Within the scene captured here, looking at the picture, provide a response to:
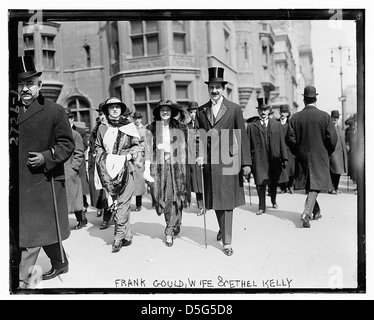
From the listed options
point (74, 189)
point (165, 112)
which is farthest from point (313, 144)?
point (74, 189)

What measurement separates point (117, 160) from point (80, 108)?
6.53 feet

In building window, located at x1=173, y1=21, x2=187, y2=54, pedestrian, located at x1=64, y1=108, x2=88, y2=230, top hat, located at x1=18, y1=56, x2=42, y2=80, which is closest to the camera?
top hat, located at x1=18, y1=56, x2=42, y2=80

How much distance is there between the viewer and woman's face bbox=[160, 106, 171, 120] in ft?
15.7

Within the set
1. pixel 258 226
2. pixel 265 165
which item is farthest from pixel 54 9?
pixel 265 165

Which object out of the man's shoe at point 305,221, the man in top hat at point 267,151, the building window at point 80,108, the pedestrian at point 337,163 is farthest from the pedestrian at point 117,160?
the pedestrian at point 337,163

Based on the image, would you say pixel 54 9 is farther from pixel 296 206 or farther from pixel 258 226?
pixel 296 206

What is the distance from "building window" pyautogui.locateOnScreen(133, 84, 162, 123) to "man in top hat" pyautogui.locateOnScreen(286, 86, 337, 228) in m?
3.28

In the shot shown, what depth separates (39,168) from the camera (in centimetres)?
362

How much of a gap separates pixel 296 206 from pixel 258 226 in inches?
65.5

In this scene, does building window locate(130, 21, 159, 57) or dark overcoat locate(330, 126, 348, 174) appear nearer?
building window locate(130, 21, 159, 57)

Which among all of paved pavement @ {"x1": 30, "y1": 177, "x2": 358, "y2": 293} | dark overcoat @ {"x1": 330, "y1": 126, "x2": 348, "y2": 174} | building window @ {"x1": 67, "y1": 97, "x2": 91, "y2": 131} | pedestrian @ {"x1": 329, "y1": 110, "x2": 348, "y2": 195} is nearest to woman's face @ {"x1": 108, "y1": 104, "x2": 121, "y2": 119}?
building window @ {"x1": 67, "y1": 97, "x2": 91, "y2": 131}

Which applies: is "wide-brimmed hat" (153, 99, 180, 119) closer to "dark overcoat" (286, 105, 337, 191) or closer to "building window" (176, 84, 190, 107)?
"dark overcoat" (286, 105, 337, 191)

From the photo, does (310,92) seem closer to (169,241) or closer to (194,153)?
(194,153)

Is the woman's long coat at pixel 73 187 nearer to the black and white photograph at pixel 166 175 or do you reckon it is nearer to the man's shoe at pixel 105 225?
the black and white photograph at pixel 166 175
